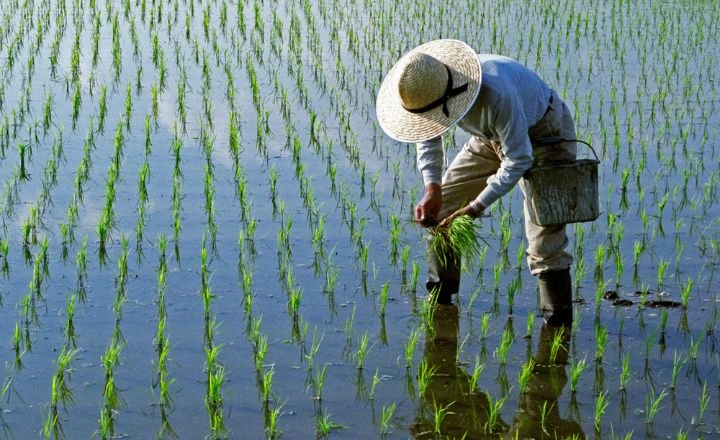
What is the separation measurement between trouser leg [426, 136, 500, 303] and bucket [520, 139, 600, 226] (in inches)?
6.4

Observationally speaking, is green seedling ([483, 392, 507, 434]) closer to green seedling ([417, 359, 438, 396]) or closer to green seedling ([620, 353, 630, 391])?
green seedling ([417, 359, 438, 396])

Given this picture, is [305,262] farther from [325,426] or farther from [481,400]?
[325,426]

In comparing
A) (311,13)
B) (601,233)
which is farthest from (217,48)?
(601,233)

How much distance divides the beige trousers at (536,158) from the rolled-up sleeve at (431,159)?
0.20 meters

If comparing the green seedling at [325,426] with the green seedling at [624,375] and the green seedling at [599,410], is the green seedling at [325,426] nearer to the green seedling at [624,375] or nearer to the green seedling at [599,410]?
the green seedling at [599,410]

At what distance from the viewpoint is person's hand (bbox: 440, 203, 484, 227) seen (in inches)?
157

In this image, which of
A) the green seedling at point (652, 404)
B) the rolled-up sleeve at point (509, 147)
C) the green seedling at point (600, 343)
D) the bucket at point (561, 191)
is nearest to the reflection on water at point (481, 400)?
the green seedling at point (600, 343)

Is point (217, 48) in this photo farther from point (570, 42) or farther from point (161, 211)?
point (161, 211)

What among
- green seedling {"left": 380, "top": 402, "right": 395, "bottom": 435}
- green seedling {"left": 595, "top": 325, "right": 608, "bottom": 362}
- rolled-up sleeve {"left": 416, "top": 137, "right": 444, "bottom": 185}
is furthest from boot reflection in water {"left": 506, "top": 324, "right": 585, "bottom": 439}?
rolled-up sleeve {"left": 416, "top": 137, "right": 444, "bottom": 185}

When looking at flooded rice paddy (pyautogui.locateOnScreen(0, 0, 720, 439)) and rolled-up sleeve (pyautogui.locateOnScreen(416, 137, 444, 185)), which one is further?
rolled-up sleeve (pyautogui.locateOnScreen(416, 137, 444, 185))

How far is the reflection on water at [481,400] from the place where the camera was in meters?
3.54

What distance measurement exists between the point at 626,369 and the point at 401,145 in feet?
10.1

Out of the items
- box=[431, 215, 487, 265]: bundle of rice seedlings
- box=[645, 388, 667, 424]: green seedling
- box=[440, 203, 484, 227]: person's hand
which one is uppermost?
box=[440, 203, 484, 227]: person's hand

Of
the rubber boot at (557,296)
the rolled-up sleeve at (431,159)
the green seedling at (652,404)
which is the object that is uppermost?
the rolled-up sleeve at (431,159)
